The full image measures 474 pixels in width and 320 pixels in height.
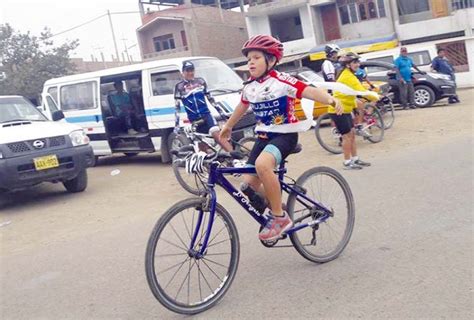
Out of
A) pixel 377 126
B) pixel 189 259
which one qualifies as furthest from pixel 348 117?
pixel 189 259

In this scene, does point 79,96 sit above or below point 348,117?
above

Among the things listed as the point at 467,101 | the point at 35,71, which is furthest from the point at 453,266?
the point at 35,71

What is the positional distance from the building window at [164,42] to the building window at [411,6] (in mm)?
15819

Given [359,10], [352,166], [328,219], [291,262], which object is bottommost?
[291,262]

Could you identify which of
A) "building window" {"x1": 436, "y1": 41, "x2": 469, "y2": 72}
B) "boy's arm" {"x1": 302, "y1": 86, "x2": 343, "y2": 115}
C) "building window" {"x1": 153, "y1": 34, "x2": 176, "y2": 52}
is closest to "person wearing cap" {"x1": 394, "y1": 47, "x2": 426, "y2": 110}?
"building window" {"x1": 436, "y1": 41, "x2": 469, "y2": 72}

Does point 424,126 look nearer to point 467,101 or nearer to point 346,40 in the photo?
point 467,101

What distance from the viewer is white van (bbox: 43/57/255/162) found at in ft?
31.7

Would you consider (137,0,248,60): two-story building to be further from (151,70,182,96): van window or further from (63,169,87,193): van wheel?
(63,169,87,193): van wheel

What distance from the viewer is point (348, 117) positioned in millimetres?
7379

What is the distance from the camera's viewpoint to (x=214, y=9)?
36.6 metres

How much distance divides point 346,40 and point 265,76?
86.6 ft

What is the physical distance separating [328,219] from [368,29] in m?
27.2

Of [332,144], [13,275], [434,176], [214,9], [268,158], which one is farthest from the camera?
[214,9]

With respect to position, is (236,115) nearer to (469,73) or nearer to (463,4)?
(469,73)
